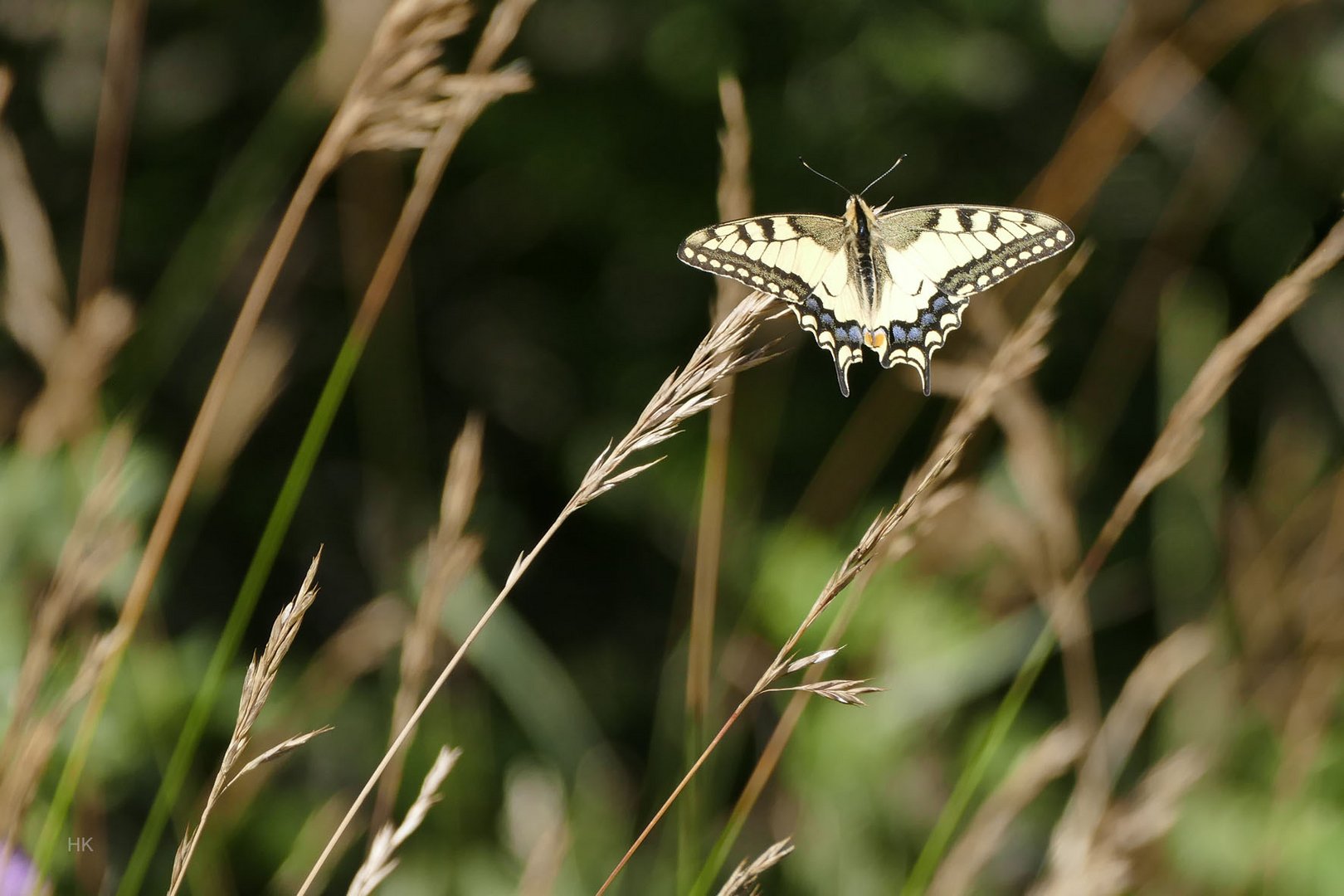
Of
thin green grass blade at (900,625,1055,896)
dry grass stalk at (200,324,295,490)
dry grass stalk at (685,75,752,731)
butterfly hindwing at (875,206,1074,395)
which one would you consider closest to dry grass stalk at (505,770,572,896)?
dry grass stalk at (685,75,752,731)

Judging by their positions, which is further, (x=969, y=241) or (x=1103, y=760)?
(x=969, y=241)

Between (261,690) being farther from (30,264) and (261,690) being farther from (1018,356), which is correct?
(30,264)

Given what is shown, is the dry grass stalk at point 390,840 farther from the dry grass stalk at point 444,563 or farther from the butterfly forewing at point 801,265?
the butterfly forewing at point 801,265

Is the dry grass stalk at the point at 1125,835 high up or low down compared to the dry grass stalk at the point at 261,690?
down

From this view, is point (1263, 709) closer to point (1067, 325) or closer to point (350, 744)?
point (1067, 325)

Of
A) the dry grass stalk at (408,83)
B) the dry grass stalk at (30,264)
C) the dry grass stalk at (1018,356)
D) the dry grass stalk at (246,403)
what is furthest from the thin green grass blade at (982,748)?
the dry grass stalk at (30,264)

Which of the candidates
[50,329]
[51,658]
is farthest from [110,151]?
[51,658]
